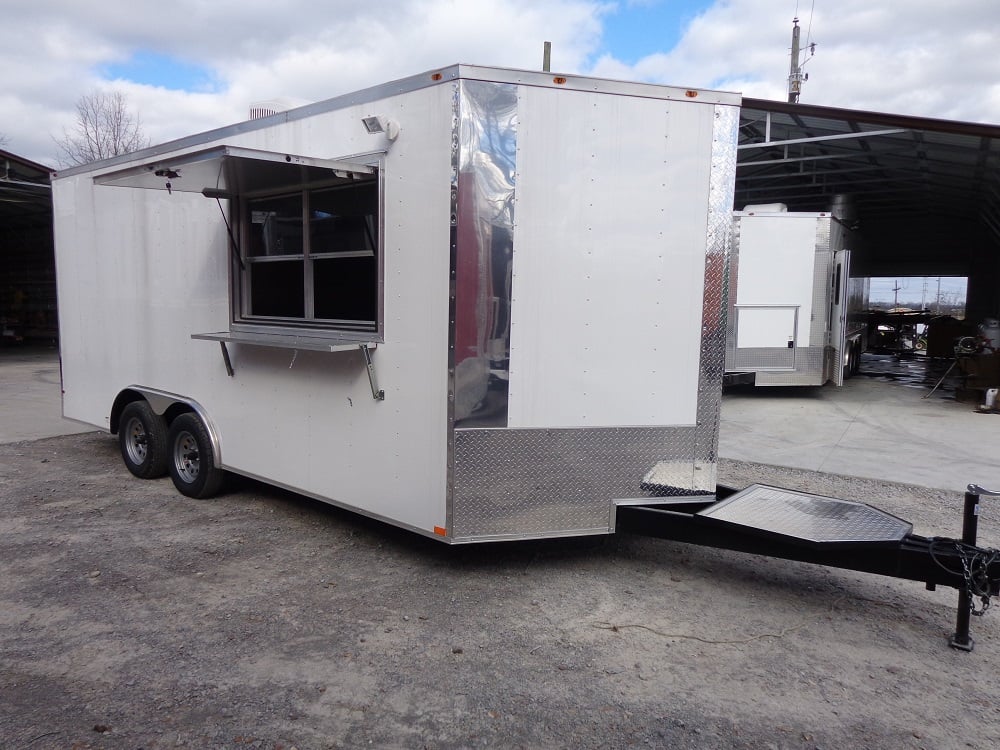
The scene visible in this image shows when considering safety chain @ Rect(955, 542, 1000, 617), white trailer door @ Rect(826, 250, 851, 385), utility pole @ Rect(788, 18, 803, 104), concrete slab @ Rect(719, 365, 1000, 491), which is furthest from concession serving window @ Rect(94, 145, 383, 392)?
utility pole @ Rect(788, 18, 803, 104)

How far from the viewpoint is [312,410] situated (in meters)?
4.53

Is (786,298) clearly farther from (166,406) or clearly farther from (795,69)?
(795,69)

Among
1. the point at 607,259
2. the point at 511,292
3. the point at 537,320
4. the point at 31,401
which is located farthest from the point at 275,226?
the point at 31,401

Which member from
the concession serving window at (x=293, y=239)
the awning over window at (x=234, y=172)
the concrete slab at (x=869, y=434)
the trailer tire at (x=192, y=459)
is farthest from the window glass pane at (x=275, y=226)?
the concrete slab at (x=869, y=434)

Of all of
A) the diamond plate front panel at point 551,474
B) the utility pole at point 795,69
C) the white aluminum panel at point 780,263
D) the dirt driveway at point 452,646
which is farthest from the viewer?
the utility pole at point 795,69

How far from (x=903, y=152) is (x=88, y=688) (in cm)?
1354

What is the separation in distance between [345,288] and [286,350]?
24.4 inches

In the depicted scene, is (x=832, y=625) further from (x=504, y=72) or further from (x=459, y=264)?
(x=504, y=72)

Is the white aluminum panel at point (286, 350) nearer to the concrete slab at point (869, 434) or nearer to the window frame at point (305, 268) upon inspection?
the window frame at point (305, 268)

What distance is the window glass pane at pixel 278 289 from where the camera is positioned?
4809 mm

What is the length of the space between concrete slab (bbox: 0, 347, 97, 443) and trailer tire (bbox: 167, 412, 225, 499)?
1569 mm

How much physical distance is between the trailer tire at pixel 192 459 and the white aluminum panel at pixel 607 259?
2.90 m

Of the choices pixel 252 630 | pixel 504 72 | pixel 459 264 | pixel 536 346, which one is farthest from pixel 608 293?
pixel 252 630

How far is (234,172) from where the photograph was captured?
167 inches
